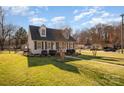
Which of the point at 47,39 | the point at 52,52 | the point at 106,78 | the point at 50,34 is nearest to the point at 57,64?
the point at 106,78

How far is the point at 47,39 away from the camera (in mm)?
13016

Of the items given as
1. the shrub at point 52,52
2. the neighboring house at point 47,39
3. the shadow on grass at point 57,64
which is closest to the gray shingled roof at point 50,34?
the neighboring house at point 47,39

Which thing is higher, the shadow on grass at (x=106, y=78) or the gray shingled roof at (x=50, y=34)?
the gray shingled roof at (x=50, y=34)

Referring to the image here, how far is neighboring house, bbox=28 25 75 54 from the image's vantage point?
40.5 feet

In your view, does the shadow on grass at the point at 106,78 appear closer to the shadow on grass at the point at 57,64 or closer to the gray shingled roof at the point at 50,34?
the shadow on grass at the point at 57,64

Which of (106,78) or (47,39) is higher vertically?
(47,39)

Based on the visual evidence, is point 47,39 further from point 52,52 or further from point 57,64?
point 57,64

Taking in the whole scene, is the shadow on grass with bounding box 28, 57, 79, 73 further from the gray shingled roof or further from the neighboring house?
the gray shingled roof

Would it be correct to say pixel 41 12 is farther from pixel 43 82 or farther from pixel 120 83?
pixel 120 83

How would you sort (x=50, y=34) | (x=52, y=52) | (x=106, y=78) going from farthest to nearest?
1. (x=50, y=34)
2. (x=52, y=52)
3. (x=106, y=78)

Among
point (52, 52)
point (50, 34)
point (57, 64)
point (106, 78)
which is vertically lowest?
→ point (106, 78)

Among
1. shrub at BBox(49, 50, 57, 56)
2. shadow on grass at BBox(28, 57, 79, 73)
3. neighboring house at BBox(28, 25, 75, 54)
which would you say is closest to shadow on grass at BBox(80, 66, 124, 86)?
shadow on grass at BBox(28, 57, 79, 73)

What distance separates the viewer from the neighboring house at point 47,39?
486 inches
